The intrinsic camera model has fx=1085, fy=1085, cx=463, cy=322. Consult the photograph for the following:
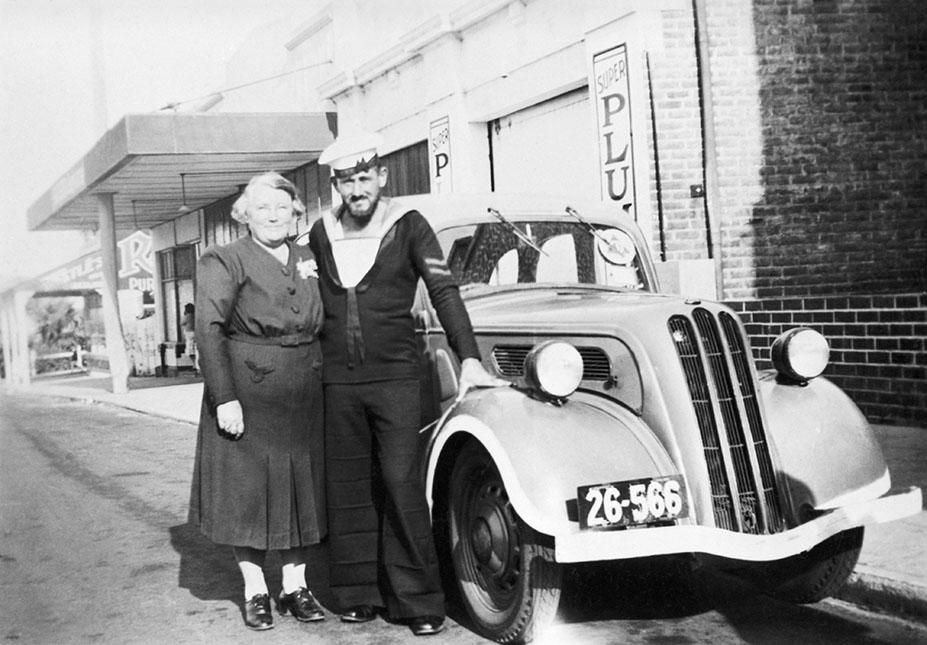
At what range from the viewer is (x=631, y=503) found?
3816 millimetres

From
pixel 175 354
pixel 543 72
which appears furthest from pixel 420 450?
pixel 175 354

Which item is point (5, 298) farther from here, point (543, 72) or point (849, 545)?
point (543, 72)

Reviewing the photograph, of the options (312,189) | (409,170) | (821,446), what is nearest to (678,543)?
(821,446)

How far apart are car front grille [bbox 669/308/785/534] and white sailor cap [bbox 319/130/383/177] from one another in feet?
4.50

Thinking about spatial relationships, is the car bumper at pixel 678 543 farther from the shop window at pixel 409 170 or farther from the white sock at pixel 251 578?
the shop window at pixel 409 170

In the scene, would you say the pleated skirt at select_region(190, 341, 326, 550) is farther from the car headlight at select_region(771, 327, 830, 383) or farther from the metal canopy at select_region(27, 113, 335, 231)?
the metal canopy at select_region(27, 113, 335, 231)

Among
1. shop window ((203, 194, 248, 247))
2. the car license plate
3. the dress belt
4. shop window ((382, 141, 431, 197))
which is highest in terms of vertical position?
shop window ((382, 141, 431, 197))

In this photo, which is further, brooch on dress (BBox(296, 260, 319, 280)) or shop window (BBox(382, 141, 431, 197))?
shop window (BBox(382, 141, 431, 197))

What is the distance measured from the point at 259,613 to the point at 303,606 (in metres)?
0.19

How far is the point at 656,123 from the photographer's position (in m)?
10.8

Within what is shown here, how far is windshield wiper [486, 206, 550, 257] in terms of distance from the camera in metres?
5.30

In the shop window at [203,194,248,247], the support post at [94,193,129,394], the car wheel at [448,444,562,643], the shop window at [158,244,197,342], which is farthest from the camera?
the support post at [94,193,129,394]

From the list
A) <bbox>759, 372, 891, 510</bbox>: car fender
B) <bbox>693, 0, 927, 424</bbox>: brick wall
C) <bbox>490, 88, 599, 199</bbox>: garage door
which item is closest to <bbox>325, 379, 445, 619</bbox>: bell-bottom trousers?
<bbox>759, 372, 891, 510</bbox>: car fender

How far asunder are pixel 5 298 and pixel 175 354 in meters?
19.3
